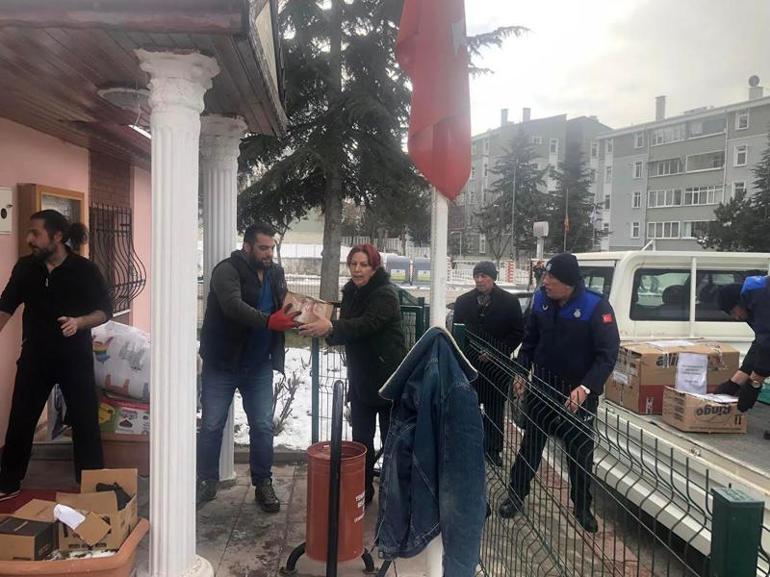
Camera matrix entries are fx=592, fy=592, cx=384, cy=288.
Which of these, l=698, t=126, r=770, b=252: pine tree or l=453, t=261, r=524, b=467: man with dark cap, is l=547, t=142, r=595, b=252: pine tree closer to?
A: l=698, t=126, r=770, b=252: pine tree

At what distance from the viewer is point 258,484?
388 centimetres

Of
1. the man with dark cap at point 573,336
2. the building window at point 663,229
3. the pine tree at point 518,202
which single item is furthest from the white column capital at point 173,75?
the building window at point 663,229

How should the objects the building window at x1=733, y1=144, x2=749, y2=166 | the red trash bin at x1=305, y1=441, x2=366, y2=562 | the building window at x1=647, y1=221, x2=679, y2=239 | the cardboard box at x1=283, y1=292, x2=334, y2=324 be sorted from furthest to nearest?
the building window at x1=647, y1=221, x2=679, y2=239, the building window at x1=733, y1=144, x2=749, y2=166, the cardboard box at x1=283, y1=292, x2=334, y2=324, the red trash bin at x1=305, y1=441, x2=366, y2=562

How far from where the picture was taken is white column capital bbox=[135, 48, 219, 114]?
8.42 feet

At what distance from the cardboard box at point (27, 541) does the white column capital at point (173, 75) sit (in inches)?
77.7

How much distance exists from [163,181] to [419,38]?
50.5 inches

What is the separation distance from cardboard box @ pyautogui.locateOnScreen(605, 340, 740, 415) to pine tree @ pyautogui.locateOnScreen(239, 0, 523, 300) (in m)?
10.3

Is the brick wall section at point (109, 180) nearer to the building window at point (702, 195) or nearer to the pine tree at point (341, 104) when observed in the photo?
the pine tree at point (341, 104)

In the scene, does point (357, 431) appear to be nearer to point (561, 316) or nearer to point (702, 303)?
point (561, 316)

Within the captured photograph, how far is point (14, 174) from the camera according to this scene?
4.41 m

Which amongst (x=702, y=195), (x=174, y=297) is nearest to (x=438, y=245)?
(x=174, y=297)

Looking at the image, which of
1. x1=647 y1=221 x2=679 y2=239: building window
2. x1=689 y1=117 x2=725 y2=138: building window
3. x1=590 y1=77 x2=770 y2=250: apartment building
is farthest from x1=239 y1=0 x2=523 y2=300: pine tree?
x1=647 y1=221 x2=679 y2=239: building window

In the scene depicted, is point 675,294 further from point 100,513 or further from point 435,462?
point 100,513

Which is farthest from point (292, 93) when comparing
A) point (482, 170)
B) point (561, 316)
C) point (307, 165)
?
point (482, 170)
